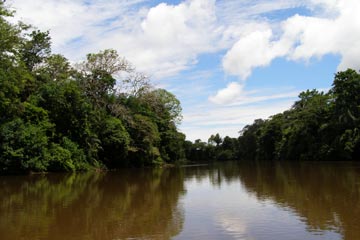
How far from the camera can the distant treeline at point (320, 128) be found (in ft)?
180

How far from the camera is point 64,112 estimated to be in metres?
37.7

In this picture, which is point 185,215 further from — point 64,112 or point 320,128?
point 320,128

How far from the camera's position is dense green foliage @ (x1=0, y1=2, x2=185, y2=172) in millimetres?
30297

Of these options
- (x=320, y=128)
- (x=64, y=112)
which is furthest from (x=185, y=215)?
(x=320, y=128)

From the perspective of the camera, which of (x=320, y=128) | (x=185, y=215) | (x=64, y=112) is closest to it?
(x=185, y=215)

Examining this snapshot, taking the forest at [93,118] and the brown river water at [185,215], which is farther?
the forest at [93,118]

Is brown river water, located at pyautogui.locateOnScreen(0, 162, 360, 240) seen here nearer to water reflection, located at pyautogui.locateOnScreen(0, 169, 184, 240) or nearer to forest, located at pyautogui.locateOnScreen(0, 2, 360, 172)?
water reflection, located at pyautogui.locateOnScreen(0, 169, 184, 240)

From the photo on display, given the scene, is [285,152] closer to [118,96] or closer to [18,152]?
[118,96]

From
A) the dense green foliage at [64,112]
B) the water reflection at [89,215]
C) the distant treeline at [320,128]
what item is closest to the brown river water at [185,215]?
the water reflection at [89,215]

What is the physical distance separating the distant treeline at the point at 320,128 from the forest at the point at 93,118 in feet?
0.46

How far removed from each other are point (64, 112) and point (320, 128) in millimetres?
38041

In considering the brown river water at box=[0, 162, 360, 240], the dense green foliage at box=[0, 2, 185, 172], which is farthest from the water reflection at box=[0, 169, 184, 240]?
the dense green foliage at box=[0, 2, 185, 172]

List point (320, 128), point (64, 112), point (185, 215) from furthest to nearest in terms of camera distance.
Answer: point (320, 128) < point (64, 112) < point (185, 215)

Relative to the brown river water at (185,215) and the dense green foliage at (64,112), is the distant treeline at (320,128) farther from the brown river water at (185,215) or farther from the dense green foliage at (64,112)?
the brown river water at (185,215)
